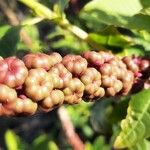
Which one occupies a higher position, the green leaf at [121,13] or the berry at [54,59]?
the berry at [54,59]

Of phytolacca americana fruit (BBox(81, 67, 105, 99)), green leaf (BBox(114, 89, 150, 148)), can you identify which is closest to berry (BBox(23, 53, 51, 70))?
phytolacca americana fruit (BBox(81, 67, 105, 99))

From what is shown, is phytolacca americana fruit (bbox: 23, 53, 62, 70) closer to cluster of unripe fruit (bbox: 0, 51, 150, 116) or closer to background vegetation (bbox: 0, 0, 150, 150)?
cluster of unripe fruit (bbox: 0, 51, 150, 116)

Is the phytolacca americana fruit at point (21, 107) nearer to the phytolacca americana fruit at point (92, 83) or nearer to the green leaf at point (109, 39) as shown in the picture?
the phytolacca americana fruit at point (92, 83)

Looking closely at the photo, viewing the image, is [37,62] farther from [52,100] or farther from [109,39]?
[109,39]

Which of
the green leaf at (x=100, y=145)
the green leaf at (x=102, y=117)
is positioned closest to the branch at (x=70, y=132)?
the green leaf at (x=100, y=145)

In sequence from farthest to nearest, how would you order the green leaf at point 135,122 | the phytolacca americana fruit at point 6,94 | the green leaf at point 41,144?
the green leaf at point 41,144, the green leaf at point 135,122, the phytolacca americana fruit at point 6,94

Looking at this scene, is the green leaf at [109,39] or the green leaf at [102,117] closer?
the green leaf at [109,39]

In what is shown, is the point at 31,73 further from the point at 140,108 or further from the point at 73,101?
the point at 140,108

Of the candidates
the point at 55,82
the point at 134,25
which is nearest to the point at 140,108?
the point at 134,25
